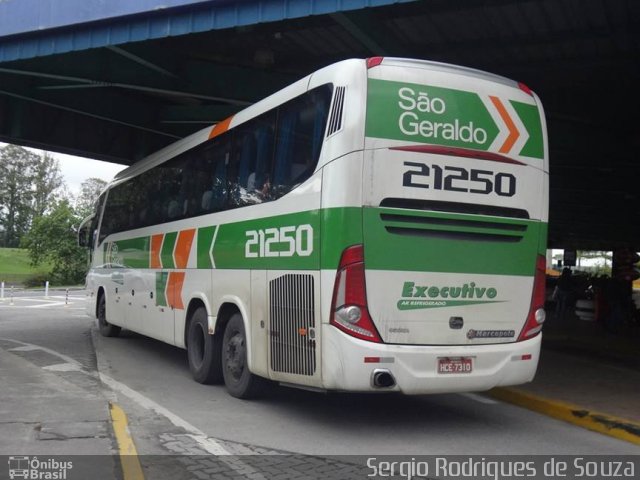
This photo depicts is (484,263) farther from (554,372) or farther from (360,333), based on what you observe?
(554,372)

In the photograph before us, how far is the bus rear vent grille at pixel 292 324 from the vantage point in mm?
6473

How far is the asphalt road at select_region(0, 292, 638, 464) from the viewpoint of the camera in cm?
614

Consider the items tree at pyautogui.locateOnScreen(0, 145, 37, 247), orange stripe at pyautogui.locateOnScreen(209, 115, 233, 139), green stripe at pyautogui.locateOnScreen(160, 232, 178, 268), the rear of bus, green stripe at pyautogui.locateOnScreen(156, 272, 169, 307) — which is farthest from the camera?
tree at pyautogui.locateOnScreen(0, 145, 37, 247)

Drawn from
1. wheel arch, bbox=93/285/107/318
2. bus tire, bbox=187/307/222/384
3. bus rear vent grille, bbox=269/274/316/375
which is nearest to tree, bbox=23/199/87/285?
wheel arch, bbox=93/285/107/318

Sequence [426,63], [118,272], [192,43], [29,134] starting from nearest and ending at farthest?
[426,63], [192,43], [118,272], [29,134]

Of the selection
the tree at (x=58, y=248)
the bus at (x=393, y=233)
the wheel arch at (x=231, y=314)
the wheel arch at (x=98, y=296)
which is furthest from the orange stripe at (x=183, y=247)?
the tree at (x=58, y=248)

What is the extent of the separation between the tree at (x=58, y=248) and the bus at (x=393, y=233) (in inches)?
1867

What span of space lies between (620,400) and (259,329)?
452cm

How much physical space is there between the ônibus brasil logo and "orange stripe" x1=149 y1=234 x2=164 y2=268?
5.89 metres

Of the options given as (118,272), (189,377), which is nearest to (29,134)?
(118,272)

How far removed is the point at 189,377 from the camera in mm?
9766

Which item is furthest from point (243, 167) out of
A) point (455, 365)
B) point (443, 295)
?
point (455, 365)

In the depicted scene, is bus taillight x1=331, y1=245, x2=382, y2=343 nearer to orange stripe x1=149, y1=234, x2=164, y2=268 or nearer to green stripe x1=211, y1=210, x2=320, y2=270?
green stripe x1=211, y1=210, x2=320, y2=270

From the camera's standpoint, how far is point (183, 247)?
10000 millimetres
